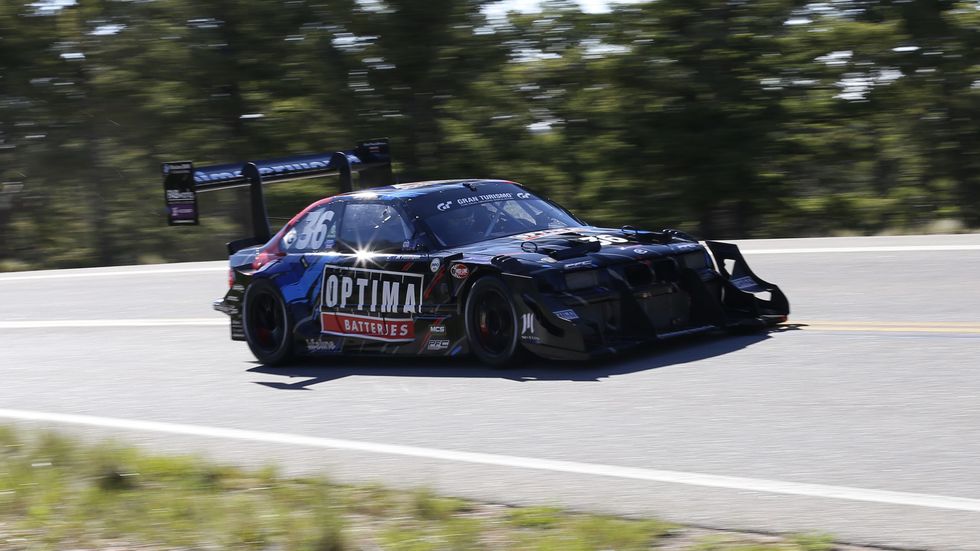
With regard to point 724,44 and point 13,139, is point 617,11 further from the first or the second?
point 13,139

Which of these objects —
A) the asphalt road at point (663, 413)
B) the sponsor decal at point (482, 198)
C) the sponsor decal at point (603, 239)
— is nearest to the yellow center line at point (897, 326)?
the asphalt road at point (663, 413)

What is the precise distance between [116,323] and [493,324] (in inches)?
256

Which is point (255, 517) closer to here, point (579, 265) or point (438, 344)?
point (579, 265)

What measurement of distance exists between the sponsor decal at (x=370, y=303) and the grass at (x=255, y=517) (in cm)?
270

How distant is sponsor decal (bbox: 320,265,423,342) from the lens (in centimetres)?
904

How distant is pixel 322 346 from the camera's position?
9.82m

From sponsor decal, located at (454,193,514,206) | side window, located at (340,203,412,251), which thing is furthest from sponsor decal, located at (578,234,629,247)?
side window, located at (340,203,412,251)

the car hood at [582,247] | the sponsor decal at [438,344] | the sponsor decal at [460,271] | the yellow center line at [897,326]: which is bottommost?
the yellow center line at [897,326]

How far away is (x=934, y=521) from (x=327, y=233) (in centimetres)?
629

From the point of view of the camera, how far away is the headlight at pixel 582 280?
26.9 feet

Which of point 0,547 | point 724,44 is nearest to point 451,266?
point 0,547

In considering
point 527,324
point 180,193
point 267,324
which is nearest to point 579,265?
point 527,324

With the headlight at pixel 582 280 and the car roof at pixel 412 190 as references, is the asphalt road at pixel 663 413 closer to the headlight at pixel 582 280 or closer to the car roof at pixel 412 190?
the headlight at pixel 582 280

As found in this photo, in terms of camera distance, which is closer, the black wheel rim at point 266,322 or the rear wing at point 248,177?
the black wheel rim at point 266,322
